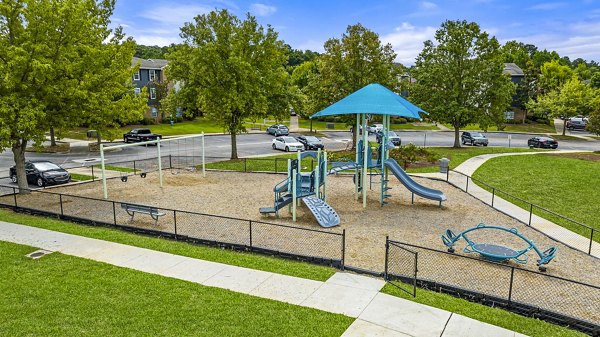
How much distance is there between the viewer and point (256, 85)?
1183 inches

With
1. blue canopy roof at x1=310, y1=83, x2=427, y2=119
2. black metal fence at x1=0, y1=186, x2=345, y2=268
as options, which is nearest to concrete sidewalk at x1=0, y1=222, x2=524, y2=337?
black metal fence at x1=0, y1=186, x2=345, y2=268

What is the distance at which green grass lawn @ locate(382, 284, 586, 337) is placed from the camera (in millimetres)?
8211

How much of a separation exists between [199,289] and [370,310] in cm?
400

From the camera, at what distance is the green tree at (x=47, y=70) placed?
58.9ft

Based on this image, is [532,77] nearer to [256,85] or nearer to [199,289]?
[256,85]

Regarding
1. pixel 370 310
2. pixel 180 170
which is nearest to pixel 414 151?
pixel 180 170

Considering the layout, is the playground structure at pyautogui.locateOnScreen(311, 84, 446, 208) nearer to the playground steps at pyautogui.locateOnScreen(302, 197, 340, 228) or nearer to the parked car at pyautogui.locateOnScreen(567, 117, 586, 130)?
the playground steps at pyautogui.locateOnScreen(302, 197, 340, 228)

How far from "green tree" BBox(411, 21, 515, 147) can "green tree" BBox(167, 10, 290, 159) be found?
51.3 feet

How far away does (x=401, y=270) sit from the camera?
35.9ft

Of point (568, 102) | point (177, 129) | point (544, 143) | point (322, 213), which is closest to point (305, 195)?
point (322, 213)

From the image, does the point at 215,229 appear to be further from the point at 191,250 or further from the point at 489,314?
the point at 489,314

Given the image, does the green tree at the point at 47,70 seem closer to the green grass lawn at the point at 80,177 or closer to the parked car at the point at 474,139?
the green grass lawn at the point at 80,177

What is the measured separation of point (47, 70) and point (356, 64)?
80.8ft

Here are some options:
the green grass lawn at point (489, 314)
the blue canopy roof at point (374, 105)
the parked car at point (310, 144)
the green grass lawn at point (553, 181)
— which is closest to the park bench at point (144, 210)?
the blue canopy roof at point (374, 105)
